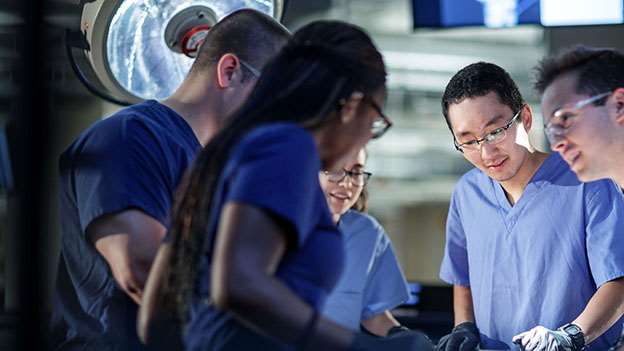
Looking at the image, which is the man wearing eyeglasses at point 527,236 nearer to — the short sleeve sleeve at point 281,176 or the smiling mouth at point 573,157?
the smiling mouth at point 573,157

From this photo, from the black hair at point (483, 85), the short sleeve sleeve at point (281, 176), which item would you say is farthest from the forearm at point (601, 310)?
the short sleeve sleeve at point (281, 176)

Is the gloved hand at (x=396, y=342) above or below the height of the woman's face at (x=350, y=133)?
below

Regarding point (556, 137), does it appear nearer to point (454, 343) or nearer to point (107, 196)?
point (454, 343)

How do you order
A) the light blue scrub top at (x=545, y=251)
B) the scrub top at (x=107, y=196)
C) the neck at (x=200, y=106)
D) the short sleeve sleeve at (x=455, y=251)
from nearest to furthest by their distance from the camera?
the scrub top at (x=107, y=196), the neck at (x=200, y=106), the light blue scrub top at (x=545, y=251), the short sleeve sleeve at (x=455, y=251)

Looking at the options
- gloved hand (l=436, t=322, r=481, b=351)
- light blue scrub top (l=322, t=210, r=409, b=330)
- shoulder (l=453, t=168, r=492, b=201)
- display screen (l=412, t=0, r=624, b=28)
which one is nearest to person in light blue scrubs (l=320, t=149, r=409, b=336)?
light blue scrub top (l=322, t=210, r=409, b=330)

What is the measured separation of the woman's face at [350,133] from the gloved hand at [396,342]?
300 millimetres

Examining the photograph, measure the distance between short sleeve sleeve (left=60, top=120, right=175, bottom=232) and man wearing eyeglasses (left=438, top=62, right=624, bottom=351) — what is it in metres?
0.83

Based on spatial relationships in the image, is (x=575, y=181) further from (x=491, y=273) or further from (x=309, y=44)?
(x=309, y=44)

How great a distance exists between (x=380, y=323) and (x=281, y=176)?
1.07 meters

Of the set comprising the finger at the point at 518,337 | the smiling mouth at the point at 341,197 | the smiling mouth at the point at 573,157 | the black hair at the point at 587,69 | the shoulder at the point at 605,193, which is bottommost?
the finger at the point at 518,337

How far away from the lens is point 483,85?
7.21ft

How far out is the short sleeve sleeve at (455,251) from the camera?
100 inches

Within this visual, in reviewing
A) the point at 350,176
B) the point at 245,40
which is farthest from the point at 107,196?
the point at 350,176

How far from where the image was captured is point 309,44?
1.41 m
